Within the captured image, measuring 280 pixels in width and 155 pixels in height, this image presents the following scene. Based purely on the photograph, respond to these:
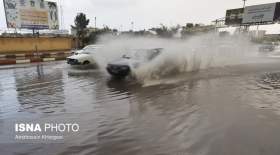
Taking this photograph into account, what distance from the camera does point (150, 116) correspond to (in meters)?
6.02

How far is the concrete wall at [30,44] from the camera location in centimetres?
2380

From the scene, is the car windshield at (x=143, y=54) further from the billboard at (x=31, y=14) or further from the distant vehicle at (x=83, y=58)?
the billboard at (x=31, y=14)

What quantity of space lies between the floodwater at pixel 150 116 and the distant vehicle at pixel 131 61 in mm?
1304

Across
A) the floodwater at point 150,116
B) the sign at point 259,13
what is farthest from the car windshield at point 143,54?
the sign at point 259,13

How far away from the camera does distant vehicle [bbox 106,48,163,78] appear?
11.3 meters

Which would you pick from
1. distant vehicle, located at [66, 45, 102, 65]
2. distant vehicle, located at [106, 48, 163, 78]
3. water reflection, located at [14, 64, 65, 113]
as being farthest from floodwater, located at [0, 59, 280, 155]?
distant vehicle, located at [66, 45, 102, 65]

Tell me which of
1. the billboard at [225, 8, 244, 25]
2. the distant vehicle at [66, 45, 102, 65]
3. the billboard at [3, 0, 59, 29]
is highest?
the billboard at [225, 8, 244, 25]

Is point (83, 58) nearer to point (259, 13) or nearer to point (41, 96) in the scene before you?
point (41, 96)

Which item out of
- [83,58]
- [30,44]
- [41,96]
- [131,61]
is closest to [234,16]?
[30,44]

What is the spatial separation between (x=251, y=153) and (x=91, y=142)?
9.57ft

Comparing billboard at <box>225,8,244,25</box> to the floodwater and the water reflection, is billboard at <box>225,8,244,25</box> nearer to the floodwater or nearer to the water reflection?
the floodwater

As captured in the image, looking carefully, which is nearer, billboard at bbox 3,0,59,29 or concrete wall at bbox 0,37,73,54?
Answer: concrete wall at bbox 0,37,73,54

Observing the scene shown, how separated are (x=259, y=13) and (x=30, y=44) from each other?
37.9 meters

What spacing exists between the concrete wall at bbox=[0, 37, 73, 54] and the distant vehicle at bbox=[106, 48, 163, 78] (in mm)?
16517
